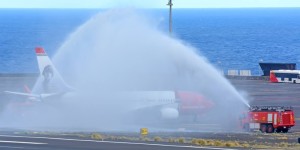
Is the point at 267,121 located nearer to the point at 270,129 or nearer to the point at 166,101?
the point at 270,129

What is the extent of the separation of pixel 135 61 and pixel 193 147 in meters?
32.0

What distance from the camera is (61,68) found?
3280 inches

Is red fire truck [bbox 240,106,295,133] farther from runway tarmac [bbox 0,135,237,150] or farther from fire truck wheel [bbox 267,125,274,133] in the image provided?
runway tarmac [bbox 0,135,237,150]

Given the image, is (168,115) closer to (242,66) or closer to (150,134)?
(150,134)

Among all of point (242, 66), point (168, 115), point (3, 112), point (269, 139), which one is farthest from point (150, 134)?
point (242, 66)

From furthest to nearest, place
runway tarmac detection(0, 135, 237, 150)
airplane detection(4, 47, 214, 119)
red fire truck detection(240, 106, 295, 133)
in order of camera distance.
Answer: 1. airplane detection(4, 47, 214, 119)
2. red fire truck detection(240, 106, 295, 133)
3. runway tarmac detection(0, 135, 237, 150)

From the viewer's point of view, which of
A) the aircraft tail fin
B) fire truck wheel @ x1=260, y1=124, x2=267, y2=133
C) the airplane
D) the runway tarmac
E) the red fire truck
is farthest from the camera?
the aircraft tail fin

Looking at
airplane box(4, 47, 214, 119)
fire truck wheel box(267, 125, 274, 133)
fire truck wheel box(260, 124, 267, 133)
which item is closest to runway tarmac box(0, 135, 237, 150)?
fire truck wheel box(260, 124, 267, 133)

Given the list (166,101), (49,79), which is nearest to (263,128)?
(166,101)

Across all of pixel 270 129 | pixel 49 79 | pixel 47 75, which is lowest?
pixel 270 129

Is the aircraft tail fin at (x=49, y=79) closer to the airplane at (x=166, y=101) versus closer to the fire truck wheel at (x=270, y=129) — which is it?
the airplane at (x=166, y=101)

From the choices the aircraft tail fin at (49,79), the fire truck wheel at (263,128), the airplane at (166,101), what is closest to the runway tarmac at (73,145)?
the fire truck wheel at (263,128)

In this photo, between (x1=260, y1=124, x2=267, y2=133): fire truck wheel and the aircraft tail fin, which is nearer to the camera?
(x1=260, y1=124, x2=267, y2=133): fire truck wheel

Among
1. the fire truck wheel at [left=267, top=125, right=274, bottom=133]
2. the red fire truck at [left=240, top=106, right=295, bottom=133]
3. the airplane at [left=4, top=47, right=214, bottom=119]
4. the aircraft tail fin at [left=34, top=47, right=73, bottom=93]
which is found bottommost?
the fire truck wheel at [left=267, top=125, right=274, bottom=133]
